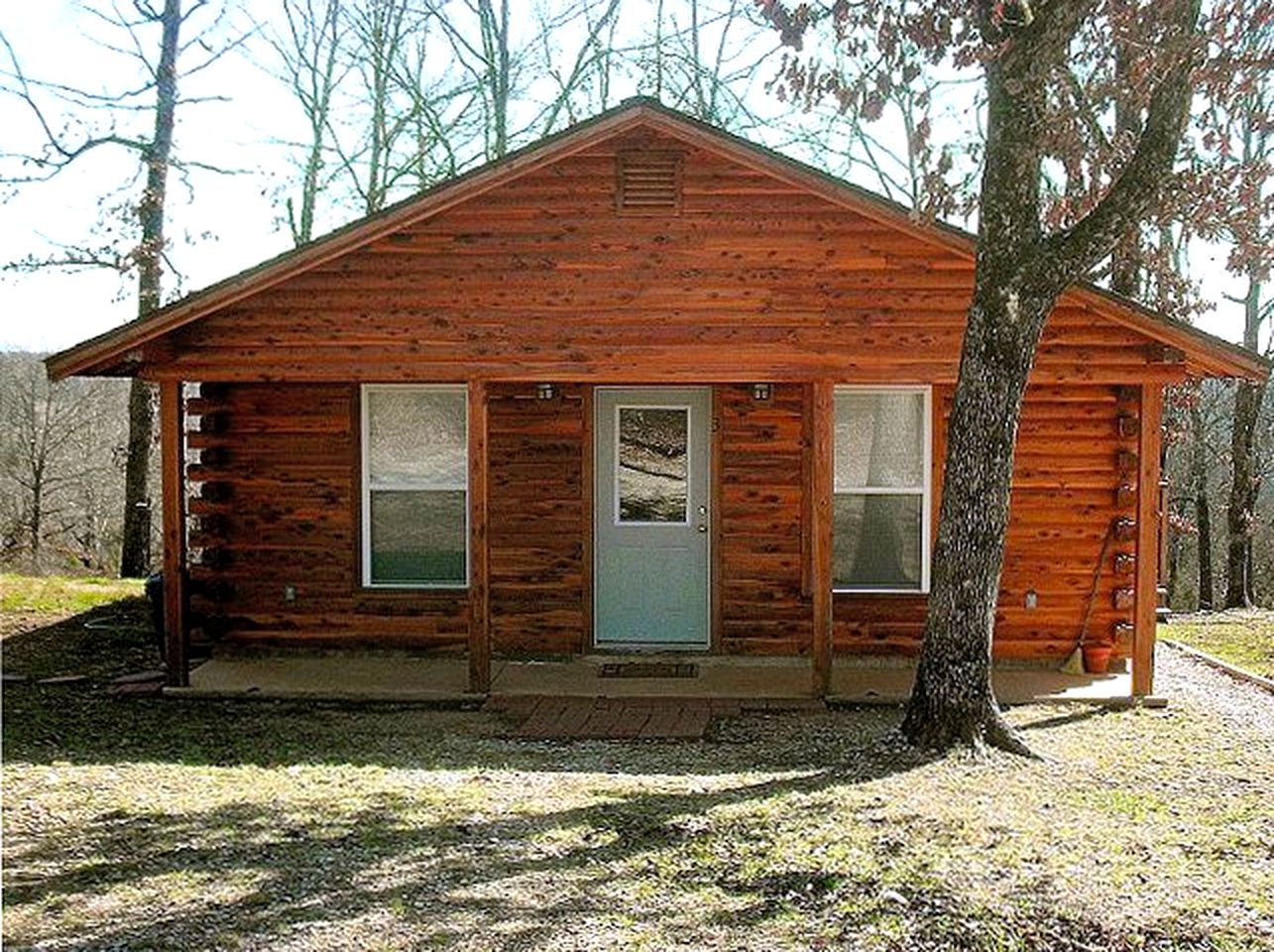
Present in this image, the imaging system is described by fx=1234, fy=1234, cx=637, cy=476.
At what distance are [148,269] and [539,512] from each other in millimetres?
10327

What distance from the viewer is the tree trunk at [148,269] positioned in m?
18.0

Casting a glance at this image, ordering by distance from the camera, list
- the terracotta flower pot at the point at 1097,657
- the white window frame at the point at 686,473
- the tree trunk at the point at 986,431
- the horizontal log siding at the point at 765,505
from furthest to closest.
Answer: the white window frame at the point at 686,473, the horizontal log siding at the point at 765,505, the terracotta flower pot at the point at 1097,657, the tree trunk at the point at 986,431

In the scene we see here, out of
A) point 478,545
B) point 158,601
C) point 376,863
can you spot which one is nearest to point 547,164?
point 478,545

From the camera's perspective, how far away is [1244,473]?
24.1 m

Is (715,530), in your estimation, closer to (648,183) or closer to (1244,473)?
(648,183)

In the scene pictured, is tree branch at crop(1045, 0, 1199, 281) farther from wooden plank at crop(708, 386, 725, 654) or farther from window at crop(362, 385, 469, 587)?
Result: window at crop(362, 385, 469, 587)

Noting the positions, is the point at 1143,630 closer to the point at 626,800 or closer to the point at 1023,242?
the point at 1023,242

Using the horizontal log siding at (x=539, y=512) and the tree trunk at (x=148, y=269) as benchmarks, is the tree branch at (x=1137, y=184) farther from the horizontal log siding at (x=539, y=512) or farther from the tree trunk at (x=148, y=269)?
the tree trunk at (x=148, y=269)

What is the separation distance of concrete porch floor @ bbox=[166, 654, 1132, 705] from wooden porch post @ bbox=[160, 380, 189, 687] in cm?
30

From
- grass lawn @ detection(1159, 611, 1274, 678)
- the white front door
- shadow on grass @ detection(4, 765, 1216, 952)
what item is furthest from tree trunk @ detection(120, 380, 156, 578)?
grass lawn @ detection(1159, 611, 1274, 678)

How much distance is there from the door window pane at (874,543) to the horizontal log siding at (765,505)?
14.1 inches

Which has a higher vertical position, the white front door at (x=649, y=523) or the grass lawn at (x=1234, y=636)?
the white front door at (x=649, y=523)

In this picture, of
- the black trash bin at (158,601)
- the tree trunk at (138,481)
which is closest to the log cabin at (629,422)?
the black trash bin at (158,601)

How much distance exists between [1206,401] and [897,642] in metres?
20.6
